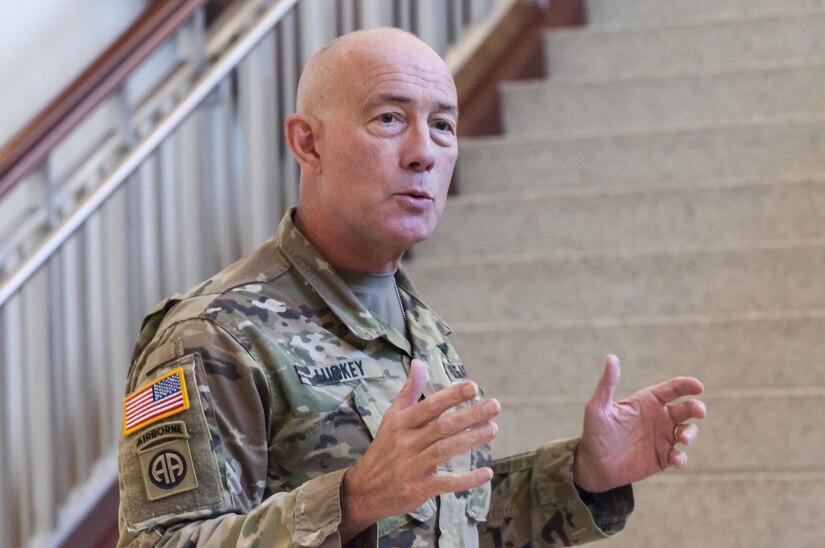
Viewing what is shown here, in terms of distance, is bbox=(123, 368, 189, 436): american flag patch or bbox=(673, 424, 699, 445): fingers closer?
bbox=(123, 368, 189, 436): american flag patch

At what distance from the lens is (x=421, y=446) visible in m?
1.07

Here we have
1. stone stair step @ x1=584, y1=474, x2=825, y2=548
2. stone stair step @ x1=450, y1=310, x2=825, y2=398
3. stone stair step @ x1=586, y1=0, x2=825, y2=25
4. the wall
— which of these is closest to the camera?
stone stair step @ x1=584, y1=474, x2=825, y2=548

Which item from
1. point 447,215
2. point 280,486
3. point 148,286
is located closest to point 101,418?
point 148,286

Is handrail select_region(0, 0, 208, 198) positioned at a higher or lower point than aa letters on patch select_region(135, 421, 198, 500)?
higher

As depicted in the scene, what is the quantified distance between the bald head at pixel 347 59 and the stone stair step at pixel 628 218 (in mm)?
1629

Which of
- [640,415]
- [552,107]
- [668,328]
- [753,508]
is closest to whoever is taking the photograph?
[640,415]

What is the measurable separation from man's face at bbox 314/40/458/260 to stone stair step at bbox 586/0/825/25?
239cm

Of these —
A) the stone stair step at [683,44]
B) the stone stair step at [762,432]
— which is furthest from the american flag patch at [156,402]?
the stone stair step at [683,44]

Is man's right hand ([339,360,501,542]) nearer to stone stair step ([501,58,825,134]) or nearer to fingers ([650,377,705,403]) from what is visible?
fingers ([650,377,705,403])

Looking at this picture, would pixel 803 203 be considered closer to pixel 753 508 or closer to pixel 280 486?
pixel 753 508

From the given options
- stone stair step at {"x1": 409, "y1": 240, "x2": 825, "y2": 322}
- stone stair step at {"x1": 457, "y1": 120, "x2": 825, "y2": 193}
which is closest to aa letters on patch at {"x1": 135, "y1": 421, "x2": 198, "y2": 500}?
stone stair step at {"x1": 409, "y1": 240, "x2": 825, "y2": 322}

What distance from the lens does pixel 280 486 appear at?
1.28m

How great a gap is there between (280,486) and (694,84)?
2.35 meters

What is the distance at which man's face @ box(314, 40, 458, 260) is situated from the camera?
4.55 ft
